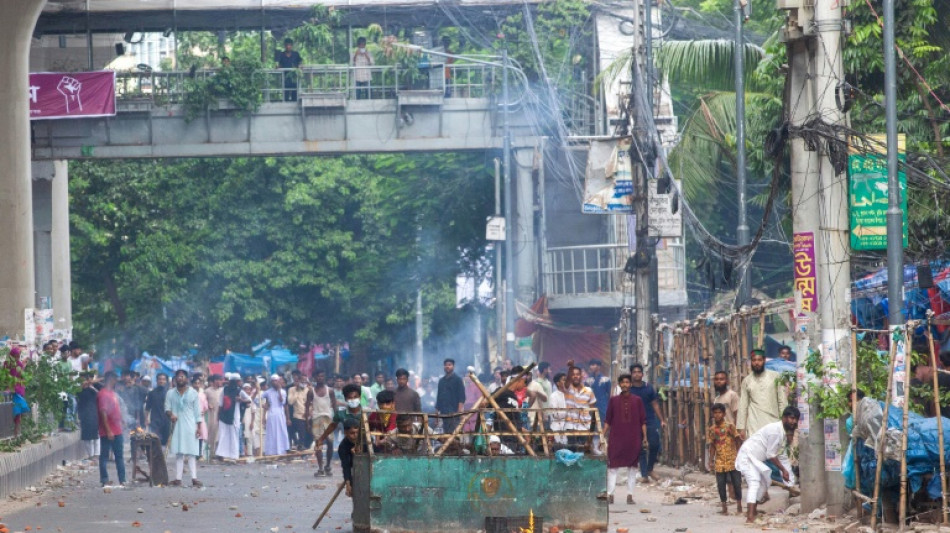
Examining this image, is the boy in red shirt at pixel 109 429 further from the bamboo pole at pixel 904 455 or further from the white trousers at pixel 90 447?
the bamboo pole at pixel 904 455

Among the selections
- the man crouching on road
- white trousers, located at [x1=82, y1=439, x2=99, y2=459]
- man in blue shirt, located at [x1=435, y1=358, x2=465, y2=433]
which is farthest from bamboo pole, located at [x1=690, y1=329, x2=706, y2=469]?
white trousers, located at [x1=82, y1=439, x2=99, y2=459]

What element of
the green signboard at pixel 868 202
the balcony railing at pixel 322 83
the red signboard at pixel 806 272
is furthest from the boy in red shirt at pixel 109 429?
the balcony railing at pixel 322 83

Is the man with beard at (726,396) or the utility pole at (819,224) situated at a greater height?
the utility pole at (819,224)

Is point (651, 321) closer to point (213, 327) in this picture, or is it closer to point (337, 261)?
point (337, 261)

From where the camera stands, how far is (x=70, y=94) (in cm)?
3422

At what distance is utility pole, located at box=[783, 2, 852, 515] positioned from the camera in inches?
583

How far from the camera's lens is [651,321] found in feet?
78.4

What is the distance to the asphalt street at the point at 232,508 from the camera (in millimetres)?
15133

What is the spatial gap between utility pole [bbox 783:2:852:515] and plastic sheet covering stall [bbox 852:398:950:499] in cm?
143

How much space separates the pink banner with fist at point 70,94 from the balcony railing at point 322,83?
4.10 feet

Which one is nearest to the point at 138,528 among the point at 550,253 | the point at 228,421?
the point at 228,421

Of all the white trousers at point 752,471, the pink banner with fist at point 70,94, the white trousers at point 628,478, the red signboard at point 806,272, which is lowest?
the white trousers at point 628,478

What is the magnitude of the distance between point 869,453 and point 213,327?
36.8 m

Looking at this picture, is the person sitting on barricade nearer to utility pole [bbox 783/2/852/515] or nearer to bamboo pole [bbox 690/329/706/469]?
utility pole [bbox 783/2/852/515]
